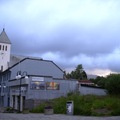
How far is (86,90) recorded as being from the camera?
63.2 m

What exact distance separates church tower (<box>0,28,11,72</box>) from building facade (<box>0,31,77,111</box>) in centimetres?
3524

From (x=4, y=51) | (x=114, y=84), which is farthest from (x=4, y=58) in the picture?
(x=114, y=84)

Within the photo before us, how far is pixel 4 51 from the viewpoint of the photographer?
125625 mm

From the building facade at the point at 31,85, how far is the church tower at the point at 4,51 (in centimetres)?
3524

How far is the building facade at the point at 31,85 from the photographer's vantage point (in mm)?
56719

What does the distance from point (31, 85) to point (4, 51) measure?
71.5 meters

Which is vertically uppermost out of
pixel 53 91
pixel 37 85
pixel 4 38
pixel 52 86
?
pixel 4 38

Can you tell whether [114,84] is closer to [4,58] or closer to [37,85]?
[37,85]

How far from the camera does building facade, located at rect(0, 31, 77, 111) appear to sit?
56719mm

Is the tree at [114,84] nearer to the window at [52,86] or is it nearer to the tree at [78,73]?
the window at [52,86]

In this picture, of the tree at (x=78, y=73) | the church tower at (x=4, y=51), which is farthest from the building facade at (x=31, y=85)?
the tree at (x=78, y=73)

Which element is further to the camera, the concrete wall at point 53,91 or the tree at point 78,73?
the tree at point 78,73

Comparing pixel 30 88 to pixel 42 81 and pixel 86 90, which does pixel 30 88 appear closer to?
pixel 42 81

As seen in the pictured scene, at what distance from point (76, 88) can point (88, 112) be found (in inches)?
1144
